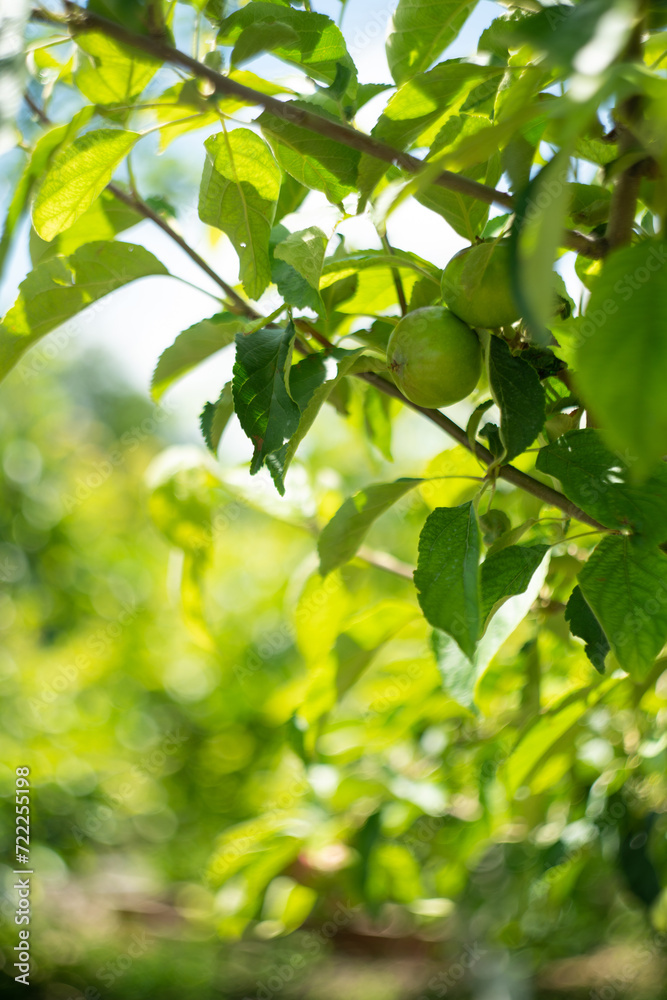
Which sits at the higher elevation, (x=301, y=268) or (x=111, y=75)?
(x=111, y=75)

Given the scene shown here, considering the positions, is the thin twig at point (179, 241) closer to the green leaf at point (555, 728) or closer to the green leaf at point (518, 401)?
the green leaf at point (518, 401)

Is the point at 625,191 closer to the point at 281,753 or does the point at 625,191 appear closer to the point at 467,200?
the point at 467,200

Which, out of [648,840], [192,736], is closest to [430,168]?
[648,840]

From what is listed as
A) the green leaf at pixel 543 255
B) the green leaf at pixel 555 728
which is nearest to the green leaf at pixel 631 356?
the green leaf at pixel 543 255

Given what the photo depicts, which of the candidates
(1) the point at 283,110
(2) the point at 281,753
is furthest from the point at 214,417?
(2) the point at 281,753

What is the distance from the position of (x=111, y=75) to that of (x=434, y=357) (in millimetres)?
251

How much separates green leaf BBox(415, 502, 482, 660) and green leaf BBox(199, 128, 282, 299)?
0.19 metres

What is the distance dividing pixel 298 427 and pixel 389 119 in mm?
174

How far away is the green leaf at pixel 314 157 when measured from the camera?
0.43 metres

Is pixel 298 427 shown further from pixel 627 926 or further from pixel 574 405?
pixel 627 926

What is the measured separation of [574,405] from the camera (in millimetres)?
471

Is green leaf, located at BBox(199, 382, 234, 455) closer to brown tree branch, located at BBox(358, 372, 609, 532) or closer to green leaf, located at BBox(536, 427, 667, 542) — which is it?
brown tree branch, located at BBox(358, 372, 609, 532)

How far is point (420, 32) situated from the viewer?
1.48ft

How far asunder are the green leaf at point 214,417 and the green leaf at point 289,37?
19 cm
